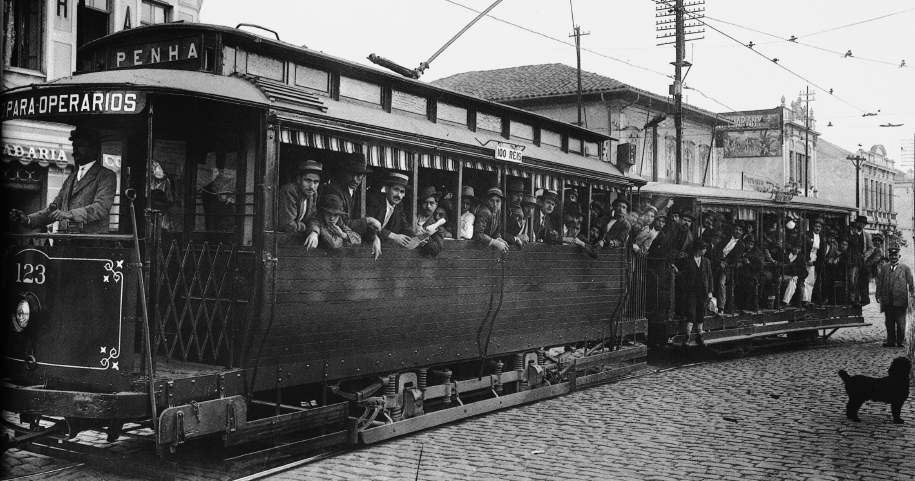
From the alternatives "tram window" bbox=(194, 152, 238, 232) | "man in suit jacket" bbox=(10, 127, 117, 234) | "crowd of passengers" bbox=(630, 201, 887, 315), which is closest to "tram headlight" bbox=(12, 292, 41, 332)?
"man in suit jacket" bbox=(10, 127, 117, 234)

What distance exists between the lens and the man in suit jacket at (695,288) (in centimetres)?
1284

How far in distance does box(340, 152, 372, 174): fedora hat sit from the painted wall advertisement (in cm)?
2496

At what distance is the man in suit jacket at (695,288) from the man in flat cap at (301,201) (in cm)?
781

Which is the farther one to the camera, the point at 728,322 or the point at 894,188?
the point at 894,188

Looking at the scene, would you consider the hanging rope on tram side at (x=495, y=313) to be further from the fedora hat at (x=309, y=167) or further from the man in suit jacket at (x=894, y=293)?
the man in suit jacket at (x=894, y=293)

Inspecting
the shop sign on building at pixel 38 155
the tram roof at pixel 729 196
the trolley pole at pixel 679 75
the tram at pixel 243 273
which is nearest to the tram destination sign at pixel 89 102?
the tram at pixel 243 273

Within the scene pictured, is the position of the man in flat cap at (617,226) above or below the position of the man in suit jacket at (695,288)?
above

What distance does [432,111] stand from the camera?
8.69m

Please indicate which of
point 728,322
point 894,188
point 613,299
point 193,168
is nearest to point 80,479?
point 193,168

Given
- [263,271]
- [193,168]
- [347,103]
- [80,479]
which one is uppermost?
[347,103]

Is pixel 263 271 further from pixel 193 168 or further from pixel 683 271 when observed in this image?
pixel 683 271

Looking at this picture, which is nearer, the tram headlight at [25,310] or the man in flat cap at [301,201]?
the tram headlight at [25,310]

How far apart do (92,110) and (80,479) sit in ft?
8.64

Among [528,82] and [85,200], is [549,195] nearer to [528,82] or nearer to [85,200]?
[85,200]
